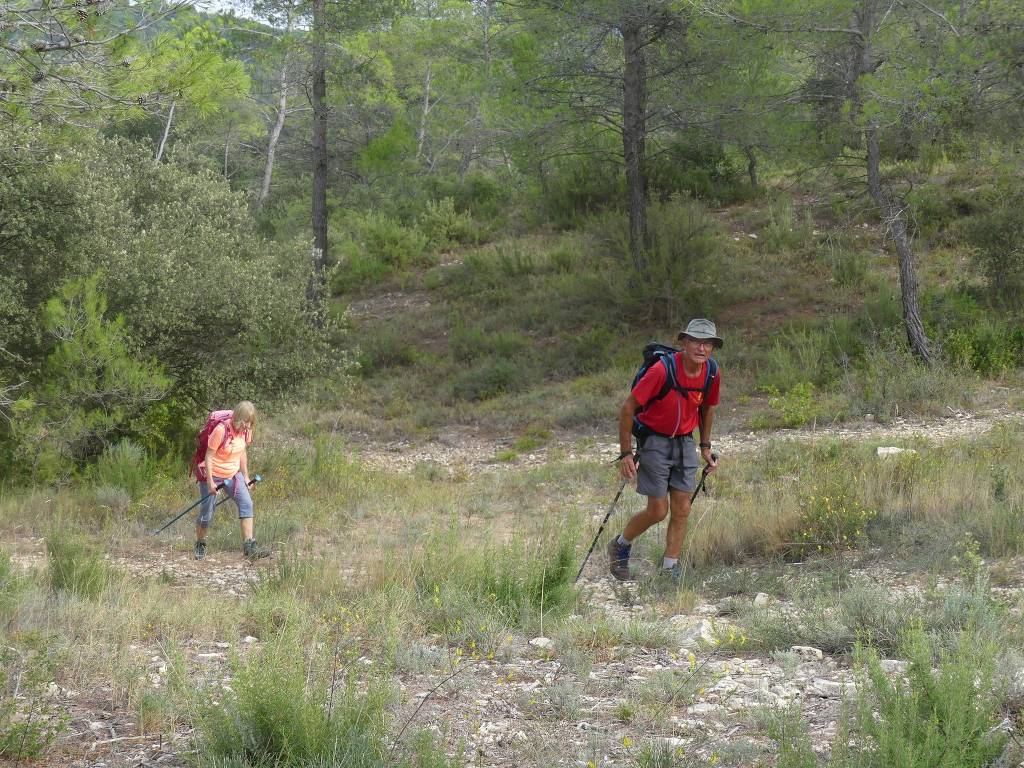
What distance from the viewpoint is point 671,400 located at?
607cm

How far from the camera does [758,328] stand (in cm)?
1530

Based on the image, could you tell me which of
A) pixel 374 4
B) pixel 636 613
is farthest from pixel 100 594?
pixel 374 4

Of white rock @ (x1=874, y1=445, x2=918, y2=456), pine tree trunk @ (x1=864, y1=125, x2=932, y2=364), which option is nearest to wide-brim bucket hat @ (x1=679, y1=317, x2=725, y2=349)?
white rock @ (x1=874, y1=445, x2=918, y2=456)

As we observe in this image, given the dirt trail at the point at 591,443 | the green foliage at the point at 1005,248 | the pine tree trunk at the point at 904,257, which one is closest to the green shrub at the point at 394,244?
the dirt trail at the point at 591,443

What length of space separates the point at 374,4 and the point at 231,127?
18.2m

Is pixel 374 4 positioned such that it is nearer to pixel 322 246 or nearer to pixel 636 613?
pixel 322 246

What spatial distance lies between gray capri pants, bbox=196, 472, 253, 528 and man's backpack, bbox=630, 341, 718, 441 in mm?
3387

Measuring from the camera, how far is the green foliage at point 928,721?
111 inches

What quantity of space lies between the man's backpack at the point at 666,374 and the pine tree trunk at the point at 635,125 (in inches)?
402

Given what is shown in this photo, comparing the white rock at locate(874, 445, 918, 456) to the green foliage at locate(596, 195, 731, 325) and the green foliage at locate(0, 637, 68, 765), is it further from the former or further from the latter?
the green foliage at locate(0, 637, 68, 765)

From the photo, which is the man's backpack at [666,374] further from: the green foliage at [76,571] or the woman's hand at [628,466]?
the green foliage at [76,571]

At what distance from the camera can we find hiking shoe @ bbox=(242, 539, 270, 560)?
7.68 meters

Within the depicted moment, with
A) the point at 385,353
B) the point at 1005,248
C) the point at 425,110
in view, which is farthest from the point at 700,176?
the point at 425,110

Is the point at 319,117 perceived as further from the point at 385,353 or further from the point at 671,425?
the point at 671,425
